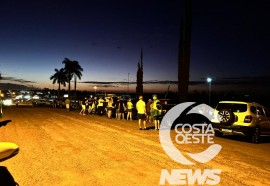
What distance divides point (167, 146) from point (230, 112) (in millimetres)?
4247

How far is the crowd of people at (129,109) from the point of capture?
53.7ft

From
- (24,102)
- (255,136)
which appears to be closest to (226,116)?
(255,136)

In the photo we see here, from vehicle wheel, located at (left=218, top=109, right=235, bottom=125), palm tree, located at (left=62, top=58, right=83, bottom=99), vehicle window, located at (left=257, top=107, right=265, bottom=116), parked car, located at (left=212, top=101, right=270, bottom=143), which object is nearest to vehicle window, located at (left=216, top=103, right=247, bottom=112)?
parked car, located at (left=212, top=101, right=270, bottom=143)

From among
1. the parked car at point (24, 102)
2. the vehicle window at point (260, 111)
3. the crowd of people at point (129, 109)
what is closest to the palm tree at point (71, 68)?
the parked car at point (24, 102)

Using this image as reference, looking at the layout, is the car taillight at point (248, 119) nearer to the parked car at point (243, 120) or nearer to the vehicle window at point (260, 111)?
the parked car at point (243, 120)

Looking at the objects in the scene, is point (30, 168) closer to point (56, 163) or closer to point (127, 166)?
point (56, 163)

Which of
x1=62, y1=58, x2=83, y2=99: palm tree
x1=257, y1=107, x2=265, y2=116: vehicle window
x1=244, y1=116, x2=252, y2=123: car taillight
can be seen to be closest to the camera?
x1=244, y1=116, x2=252, y2=123: car taillight

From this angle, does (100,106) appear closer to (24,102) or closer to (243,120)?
(243,120)

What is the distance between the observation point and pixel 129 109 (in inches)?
887

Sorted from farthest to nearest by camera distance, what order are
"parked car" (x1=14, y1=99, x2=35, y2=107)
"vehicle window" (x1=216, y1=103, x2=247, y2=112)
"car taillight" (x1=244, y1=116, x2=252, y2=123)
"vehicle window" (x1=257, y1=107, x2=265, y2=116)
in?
"parked car" (x1=14, y1=99, x2=35, y2=107) → "vehicle window" (x1=257, y1=107, x2=265, y2=116) → "vehicle window" (x1=216, y1=103, x2=247, y2=112) → "car taillight" (x1=244, y1=116, x2=252, y2=123)

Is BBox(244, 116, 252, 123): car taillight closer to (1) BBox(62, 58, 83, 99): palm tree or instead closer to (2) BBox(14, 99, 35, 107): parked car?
(2) BBox(14, 99, 35, 107): parked car

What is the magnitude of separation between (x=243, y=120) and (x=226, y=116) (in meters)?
0.78

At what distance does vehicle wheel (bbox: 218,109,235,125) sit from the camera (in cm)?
1371

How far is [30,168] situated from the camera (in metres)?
7.81
